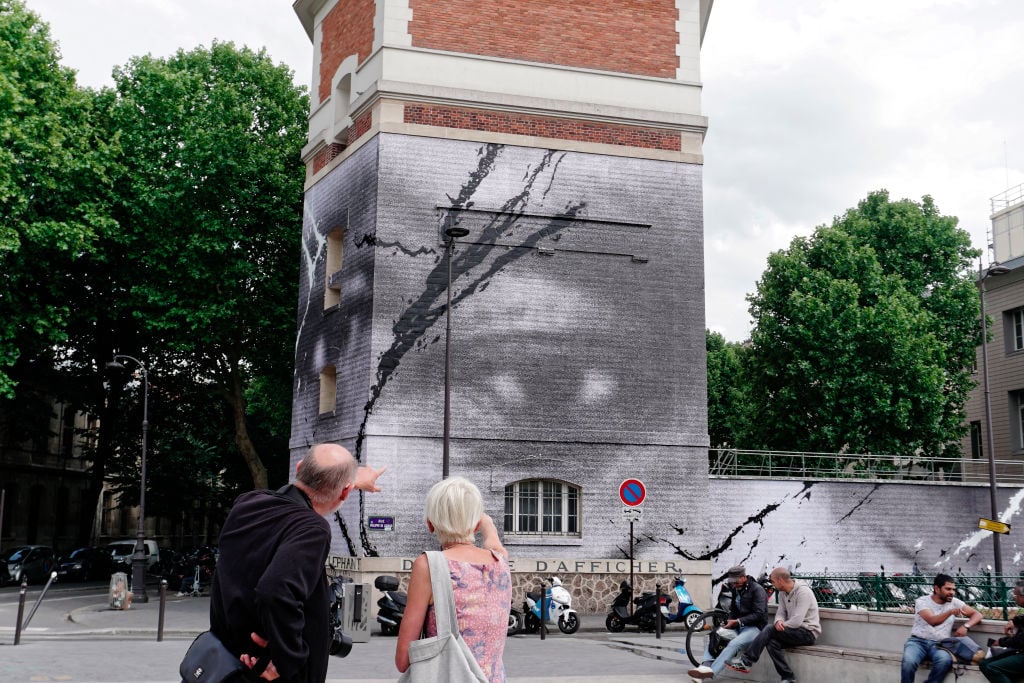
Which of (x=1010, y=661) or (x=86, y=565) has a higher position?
(x=1010, y=661)

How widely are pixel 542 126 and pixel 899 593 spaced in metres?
15.4

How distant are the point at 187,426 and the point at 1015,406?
1314 inches

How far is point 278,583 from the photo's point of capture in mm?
3820

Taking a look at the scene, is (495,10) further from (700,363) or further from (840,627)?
(840,627)

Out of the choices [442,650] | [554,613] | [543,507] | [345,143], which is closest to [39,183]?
[345,143]

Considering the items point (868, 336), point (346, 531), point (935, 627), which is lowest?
point (935, 627)

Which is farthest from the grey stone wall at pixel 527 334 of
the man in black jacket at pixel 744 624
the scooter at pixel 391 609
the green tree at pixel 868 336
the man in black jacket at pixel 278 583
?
the man in black jacket at pixel 278 583

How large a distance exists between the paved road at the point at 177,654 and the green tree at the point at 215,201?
35.9 ft

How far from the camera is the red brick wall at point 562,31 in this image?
26.0 m

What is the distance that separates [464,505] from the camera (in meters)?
4.43

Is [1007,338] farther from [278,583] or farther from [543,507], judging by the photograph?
[278,583]

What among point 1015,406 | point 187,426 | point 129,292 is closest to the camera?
point 129,292

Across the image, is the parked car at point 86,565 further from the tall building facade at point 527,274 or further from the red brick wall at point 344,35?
the red brick wall at point 344,35

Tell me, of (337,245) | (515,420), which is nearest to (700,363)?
(515,420)
